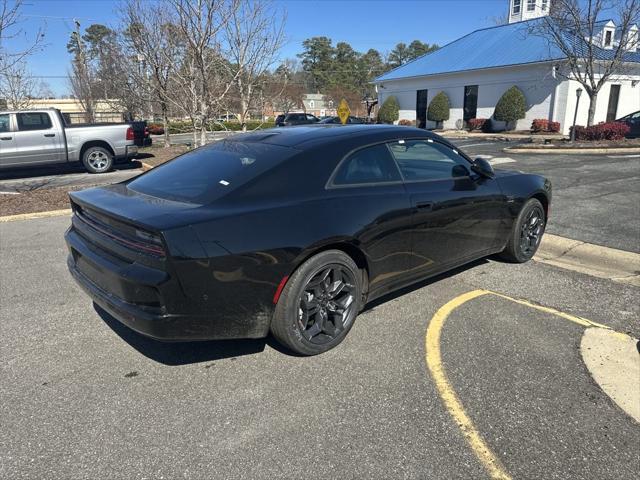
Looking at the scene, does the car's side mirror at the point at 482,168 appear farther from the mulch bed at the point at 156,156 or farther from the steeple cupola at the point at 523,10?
the steeple cupola at the point at 523,10

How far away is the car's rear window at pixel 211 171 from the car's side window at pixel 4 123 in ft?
33.5

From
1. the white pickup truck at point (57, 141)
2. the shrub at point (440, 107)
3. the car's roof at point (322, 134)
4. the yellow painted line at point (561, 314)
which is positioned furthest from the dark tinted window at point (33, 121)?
the shrub at point (440, 107)

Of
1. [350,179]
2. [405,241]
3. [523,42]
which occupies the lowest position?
[405,241]

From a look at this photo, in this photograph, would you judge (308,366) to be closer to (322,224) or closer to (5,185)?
(322,224)

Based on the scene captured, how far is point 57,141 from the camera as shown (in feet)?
39.6

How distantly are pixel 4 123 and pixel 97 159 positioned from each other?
2.21m

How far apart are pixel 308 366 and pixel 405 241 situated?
4.09 ft

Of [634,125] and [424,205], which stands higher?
[634,125]

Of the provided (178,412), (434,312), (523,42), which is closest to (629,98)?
(523,42)

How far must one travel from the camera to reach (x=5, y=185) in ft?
35.7

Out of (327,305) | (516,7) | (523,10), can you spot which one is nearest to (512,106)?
(523,10)

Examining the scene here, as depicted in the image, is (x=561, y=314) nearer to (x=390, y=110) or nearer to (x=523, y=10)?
(x=390, y=110)

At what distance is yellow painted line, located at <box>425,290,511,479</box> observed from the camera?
2.32m

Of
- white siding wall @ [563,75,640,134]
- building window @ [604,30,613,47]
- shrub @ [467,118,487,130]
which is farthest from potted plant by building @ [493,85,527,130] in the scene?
building window @ [604,30,613,47]
